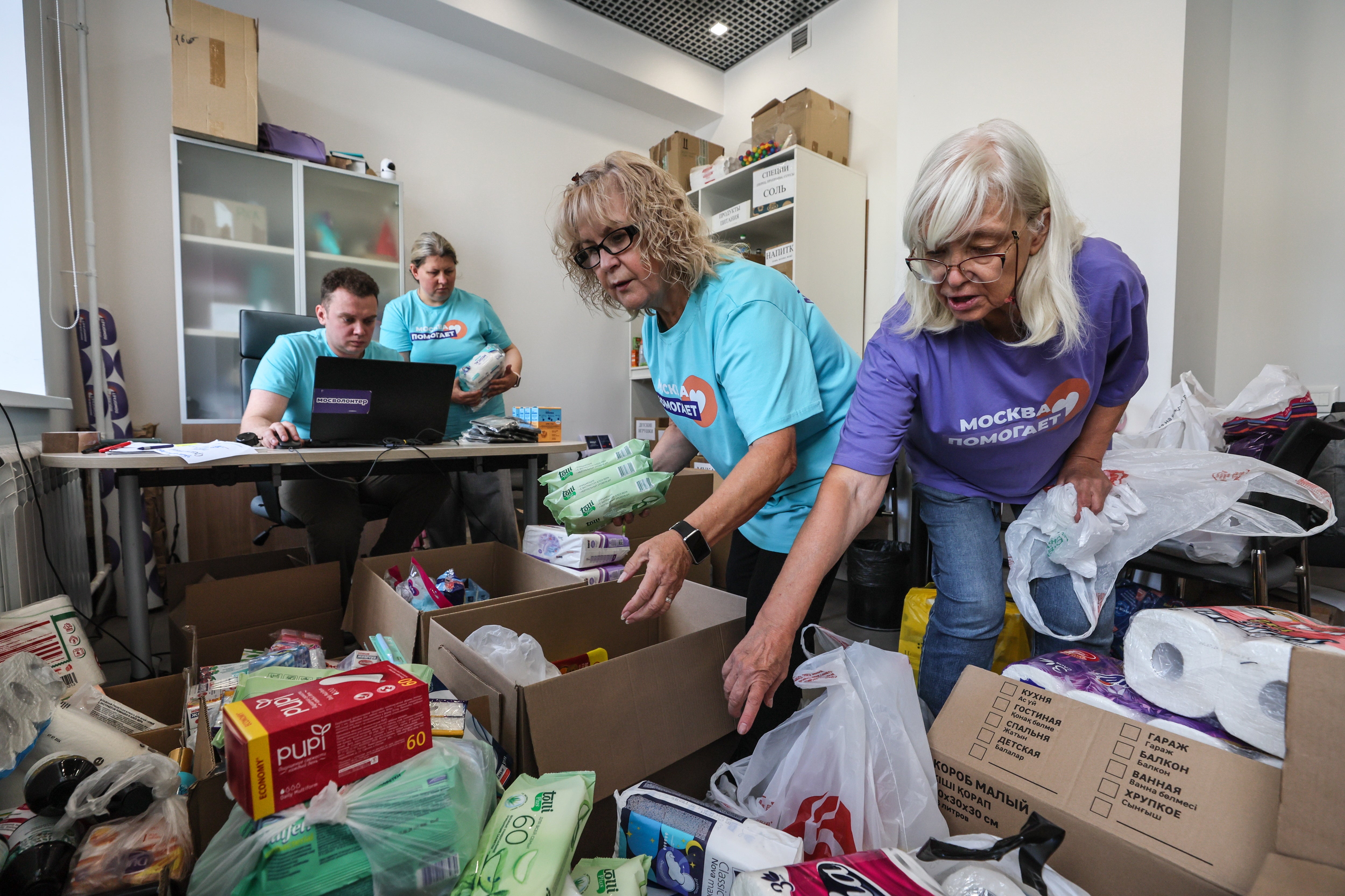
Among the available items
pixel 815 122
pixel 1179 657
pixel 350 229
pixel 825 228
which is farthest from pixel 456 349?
pixel 1179 657

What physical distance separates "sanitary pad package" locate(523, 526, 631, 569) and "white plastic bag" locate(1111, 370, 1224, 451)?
1.35 metres

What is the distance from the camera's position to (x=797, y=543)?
0.90m

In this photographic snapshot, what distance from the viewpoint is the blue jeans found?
1.08m

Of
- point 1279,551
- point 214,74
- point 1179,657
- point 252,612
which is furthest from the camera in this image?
point 214,74

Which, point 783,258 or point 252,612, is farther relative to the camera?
point 783,258

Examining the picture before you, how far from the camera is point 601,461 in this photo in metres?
1.15

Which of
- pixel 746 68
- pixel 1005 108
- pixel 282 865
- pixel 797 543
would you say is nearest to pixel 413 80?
pixel 746 68

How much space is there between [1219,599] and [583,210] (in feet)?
6.47

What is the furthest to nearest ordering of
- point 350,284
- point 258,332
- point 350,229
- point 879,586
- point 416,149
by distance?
point 416,149 → point 350,229 → point 258,332 → point 879,586 → point 350,284

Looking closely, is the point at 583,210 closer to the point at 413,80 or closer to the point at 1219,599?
the point at 1219,599

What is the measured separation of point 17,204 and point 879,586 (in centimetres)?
326

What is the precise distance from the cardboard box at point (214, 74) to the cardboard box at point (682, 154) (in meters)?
2.16

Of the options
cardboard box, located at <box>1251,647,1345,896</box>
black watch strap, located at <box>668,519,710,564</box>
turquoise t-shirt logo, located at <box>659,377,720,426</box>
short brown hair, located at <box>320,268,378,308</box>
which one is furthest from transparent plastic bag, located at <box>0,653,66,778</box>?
short brown hair, located at <box>320,268,378,308</box>

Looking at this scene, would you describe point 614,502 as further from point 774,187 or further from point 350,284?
point 774,187
